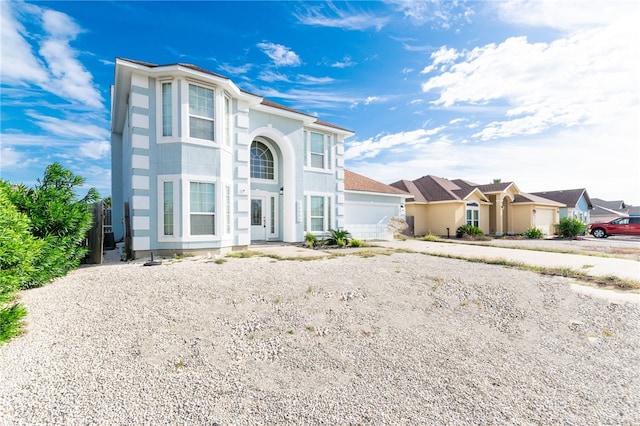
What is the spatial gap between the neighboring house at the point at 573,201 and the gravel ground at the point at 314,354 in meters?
32.6

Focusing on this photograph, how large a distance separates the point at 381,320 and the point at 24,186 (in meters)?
Answer: 8.23

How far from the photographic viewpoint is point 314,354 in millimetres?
4203

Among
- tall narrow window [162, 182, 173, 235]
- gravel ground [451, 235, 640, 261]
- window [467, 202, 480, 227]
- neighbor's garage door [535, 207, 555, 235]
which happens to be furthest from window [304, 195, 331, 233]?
neighbor's garage door [535, 207, 555, 235]

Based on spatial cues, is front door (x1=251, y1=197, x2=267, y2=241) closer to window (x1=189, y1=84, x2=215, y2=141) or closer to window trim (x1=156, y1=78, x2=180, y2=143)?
window (x1=189, y1=84, x2=215, y2=141)

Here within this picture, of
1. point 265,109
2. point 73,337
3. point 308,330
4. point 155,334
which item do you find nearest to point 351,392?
point 308,330

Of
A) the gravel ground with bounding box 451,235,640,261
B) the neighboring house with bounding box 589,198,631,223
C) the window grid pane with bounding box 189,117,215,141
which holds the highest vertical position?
the window grid pane with bounding box 189,117,215,141

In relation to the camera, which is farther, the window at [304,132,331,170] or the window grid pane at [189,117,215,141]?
the window at [304,132,331,170]

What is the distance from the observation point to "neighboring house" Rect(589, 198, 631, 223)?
46325 millimetres

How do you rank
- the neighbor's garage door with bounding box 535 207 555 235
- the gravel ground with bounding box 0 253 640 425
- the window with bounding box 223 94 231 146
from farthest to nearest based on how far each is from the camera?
the neighbor's garage door with bounding box 535 207 555 235 → the window with bounding box 223 94 231 146 → the gravel ground with bounding box 0 253 640 425

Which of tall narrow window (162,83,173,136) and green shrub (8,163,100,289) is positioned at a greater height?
tall narrow window (162,83,173,136)

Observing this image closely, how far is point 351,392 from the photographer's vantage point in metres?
3.46

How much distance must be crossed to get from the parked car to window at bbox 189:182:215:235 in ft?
100

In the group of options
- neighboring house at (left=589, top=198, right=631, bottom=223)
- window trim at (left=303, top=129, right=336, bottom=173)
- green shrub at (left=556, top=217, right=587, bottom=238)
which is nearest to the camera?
window trim at (left=303, top=129, right=336, bottom=173)

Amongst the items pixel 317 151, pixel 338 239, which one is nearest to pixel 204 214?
A: pixel 338 239
